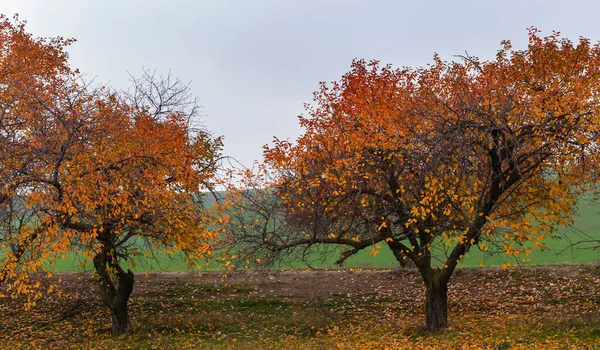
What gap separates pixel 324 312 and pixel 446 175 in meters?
11.2

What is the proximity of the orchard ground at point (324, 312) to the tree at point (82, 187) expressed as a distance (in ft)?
10.4

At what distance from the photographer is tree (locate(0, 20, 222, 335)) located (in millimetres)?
15172

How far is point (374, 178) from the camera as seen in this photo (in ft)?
61.3

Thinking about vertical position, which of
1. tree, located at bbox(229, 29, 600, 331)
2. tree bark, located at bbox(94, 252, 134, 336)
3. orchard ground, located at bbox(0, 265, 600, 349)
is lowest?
orchard ground, located at bbox(0, 265, 600, 349)

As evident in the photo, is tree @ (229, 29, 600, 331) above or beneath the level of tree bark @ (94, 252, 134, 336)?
above

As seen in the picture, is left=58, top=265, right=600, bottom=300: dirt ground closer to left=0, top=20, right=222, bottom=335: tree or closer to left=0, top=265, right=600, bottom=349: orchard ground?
left=0, top=265, right=600, bottom=349: orchard ground

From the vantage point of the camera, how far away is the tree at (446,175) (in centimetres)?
1459

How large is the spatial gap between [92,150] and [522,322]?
15635 millimetres

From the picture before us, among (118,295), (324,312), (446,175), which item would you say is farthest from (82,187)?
(324,312)

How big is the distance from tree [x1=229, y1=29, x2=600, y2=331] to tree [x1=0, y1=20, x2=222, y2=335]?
7.53ft

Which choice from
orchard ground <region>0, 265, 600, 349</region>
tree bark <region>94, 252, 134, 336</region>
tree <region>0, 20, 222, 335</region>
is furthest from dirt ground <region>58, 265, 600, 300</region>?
tree <region>0, 20, 222, 335</region>

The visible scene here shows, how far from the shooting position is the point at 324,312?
80.3ft

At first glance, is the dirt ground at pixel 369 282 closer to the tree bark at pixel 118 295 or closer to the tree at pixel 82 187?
the tree bark at pixel 118 295

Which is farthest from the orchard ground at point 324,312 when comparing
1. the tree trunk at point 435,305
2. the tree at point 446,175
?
the tree at point 446,175
